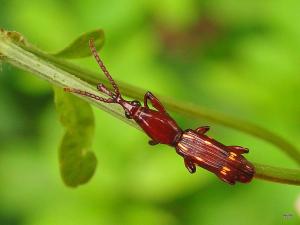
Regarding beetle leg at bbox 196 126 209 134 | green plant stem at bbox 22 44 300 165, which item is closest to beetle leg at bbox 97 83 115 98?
green plant stem at bbox 22 44 300 165

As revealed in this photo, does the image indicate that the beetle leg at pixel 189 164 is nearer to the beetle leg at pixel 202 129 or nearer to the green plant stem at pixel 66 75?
the beetle leg at pixel 202 129

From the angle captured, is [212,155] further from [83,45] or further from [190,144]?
[83,45]

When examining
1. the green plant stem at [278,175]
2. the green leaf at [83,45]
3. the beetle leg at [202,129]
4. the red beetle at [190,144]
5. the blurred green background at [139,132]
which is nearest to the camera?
the green plant stem at [278,175]

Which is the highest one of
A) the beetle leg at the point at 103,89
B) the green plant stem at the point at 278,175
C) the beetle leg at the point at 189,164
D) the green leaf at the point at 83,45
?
the green leaf at the point at 83,45

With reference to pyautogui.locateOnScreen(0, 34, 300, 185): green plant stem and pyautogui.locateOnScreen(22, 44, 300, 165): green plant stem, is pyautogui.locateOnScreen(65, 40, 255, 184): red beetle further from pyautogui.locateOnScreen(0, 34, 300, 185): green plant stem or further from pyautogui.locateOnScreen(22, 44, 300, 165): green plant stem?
pyautogui.locateOnScreen(0, 34, 300, 185): green plant stem

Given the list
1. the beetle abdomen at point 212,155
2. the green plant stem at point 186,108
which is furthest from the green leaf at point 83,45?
the beetle abdomen at point 212,155

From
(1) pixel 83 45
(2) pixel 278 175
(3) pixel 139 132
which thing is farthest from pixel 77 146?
(3) pixel 139 132
